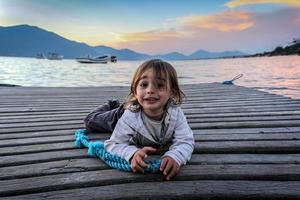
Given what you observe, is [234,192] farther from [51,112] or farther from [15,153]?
[51,112]

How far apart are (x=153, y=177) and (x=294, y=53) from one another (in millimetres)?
125888

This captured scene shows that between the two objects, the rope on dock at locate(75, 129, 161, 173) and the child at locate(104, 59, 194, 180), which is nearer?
the rope on dock at locate(75, 129, 161, 173)

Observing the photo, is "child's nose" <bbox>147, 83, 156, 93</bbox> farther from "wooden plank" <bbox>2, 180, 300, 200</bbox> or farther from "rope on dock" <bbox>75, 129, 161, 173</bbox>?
"wooden plank" <bbox>2, 180, 300, 200</bbox>

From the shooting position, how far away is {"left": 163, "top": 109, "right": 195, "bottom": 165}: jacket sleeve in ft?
7.41

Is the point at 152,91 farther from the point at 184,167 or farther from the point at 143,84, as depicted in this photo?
the point at 184,167

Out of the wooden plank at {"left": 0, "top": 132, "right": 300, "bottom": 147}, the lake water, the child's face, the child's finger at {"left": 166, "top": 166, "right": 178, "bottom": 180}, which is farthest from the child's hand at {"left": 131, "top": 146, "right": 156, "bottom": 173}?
the lake water

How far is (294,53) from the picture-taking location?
11656cm

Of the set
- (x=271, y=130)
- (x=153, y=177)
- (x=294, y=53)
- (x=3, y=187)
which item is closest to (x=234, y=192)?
(x=153, y=177)

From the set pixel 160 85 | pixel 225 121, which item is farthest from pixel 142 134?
pixel 225 121

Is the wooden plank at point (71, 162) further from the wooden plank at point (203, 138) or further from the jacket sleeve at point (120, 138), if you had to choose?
the wooden plank at point (203, 138)

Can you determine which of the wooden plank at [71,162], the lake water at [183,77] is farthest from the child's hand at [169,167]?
the lake water at [183,77]

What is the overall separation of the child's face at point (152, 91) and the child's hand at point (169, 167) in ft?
1.47

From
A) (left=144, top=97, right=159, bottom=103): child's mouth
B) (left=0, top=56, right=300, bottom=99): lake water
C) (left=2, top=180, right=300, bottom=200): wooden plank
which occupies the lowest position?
(left=0, top=56, right=300, bottom=99): lake water

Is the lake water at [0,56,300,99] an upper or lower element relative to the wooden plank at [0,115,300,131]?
lower
